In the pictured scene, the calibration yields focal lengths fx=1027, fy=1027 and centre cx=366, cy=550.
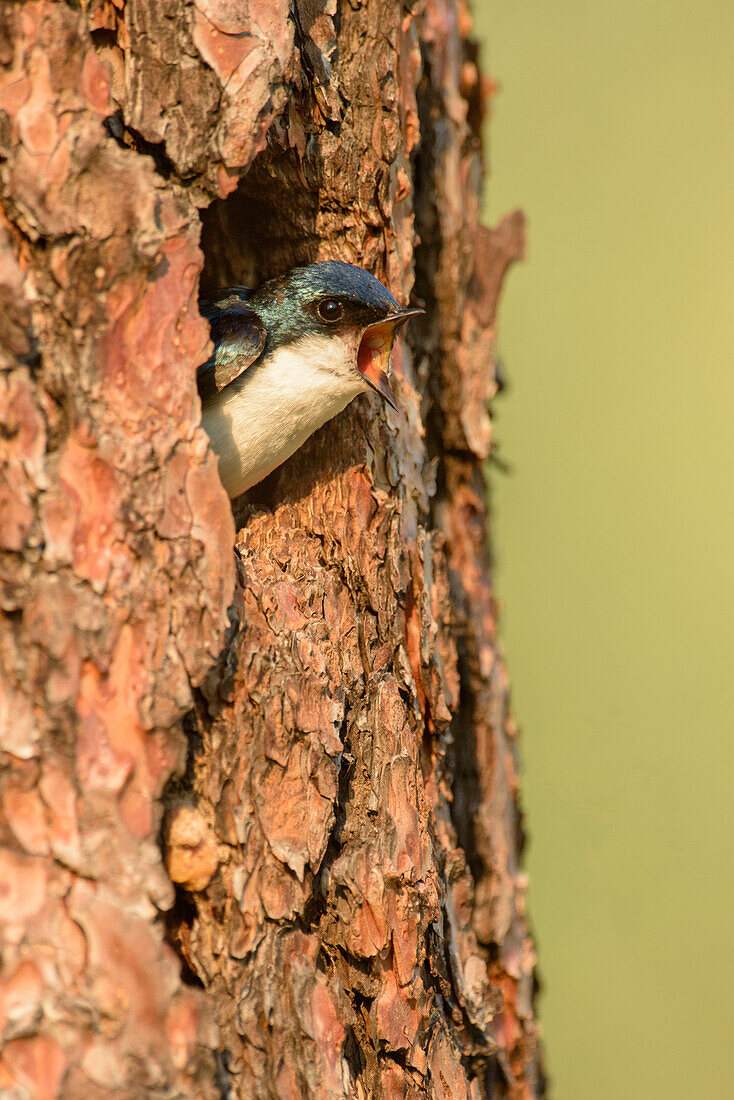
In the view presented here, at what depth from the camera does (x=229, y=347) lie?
94.1 inches

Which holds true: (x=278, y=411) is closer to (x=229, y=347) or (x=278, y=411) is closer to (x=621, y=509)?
(x=229, y=347)

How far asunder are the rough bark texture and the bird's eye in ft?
0.46

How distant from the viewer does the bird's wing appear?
2.38 meters

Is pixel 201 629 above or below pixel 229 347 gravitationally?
below

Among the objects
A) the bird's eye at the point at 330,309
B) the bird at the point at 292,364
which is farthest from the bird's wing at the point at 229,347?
the bird's eye at the point at 330,309

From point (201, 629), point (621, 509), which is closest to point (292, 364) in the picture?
point (201, 629)

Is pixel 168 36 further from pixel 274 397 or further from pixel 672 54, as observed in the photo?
pixel 672 54

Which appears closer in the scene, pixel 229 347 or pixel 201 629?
pixel 201 629

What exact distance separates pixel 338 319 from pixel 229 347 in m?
0.26

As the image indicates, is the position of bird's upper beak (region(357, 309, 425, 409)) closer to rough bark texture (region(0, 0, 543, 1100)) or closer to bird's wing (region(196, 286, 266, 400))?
rough bark texture (region(0, 0, 543, 1100))

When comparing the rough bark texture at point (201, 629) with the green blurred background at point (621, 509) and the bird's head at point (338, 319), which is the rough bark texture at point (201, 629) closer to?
the bird's head at point (338, 319)

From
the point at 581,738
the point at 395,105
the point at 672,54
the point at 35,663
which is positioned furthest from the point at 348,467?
the point at 672,54

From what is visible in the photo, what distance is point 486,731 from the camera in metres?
2.64

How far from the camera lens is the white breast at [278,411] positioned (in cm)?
233
